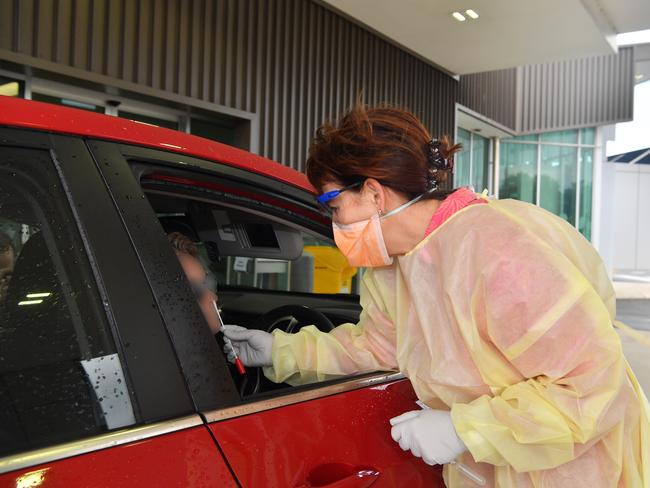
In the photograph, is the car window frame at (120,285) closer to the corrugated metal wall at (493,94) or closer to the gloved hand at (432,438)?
the gloved hand at (432,438)

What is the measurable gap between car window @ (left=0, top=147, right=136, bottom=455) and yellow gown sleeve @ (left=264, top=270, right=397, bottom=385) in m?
0.69

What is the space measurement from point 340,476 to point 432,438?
21cm

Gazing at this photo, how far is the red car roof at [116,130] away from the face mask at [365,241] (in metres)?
0.20

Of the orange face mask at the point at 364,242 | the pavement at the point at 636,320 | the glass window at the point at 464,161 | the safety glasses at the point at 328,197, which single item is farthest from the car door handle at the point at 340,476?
the glass window at the point at 464,161

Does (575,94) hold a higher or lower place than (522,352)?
higher

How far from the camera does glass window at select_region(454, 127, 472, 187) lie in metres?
12.4

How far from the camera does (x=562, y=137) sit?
14.9 m

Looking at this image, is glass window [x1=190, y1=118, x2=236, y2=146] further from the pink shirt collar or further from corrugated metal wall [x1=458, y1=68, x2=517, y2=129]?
corrugated metal wall [x1=458, y1=68, x2=517, y2=129]

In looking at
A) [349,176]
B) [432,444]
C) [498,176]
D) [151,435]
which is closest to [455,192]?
[349,176]

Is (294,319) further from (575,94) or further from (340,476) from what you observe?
(575,94)

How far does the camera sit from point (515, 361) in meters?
1.15

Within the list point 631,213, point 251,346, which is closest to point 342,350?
point 251,346

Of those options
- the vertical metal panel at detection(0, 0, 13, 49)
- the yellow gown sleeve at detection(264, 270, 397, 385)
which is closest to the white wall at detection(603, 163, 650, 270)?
the vertical metal panel at detection(0, 0, 13, 49)

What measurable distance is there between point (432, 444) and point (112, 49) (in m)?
4.60
